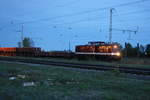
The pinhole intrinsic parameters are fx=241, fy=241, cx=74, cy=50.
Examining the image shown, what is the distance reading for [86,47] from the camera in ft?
139

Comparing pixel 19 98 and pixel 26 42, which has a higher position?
pixel 26 42

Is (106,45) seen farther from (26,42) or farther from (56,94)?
(26,42)

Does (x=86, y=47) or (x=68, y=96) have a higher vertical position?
(x=86, y=47)

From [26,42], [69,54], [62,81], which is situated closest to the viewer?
[62,81]

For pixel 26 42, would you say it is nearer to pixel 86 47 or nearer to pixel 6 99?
pixel 86 47

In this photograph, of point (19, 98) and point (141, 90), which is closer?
point (19, 98)

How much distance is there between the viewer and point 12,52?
6519 centimetres

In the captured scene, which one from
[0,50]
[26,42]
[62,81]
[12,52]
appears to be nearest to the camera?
[62,81]

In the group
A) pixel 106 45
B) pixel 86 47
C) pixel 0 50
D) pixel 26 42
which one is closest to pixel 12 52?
pixel 0 50

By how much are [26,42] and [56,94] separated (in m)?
111

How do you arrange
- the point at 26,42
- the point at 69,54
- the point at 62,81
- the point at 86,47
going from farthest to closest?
the point at 26,42 → the point at 69,54 → the point at 86,47 → the point at 62,81

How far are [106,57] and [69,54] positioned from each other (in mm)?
10585

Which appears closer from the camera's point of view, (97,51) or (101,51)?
(101,51)

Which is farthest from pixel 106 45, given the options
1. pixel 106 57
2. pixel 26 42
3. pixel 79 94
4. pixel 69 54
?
pixel 26 42
